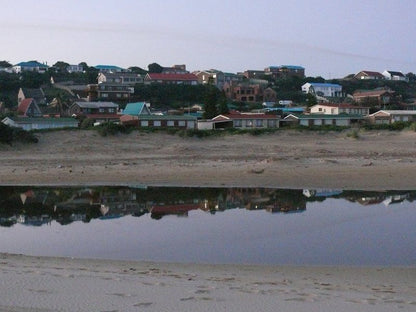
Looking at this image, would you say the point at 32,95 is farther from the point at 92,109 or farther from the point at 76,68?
the point at 76,68

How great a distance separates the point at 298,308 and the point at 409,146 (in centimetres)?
3827

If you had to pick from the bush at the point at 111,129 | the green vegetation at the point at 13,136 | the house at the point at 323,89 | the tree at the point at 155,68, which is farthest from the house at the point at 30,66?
the green vegetation at the point at 13,136

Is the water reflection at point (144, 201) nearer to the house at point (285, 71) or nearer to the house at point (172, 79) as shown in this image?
the house at point (172, 79)

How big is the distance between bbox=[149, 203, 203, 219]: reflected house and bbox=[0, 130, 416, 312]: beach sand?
543 centimetres

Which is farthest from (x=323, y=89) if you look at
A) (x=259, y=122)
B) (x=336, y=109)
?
(x=259, y=122)

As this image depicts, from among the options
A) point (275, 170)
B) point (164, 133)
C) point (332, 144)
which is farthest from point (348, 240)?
point (164, 133)

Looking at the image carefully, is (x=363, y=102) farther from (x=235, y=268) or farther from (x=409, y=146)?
(x=235, y=268)

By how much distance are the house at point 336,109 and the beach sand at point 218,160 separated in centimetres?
2180

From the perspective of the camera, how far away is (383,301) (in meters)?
7.53

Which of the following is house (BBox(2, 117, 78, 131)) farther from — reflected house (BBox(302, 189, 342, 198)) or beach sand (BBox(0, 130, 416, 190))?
reflected house (BBox(302, 189, 342, 198))

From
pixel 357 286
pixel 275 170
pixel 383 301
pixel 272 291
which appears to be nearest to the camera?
pixel 383 301

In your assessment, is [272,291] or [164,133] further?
[164,133]

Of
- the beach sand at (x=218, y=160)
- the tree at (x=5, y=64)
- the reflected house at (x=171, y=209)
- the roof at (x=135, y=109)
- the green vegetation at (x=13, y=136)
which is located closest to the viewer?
the reflected house at (x=171, y=209)

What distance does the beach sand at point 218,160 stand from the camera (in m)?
27.0
